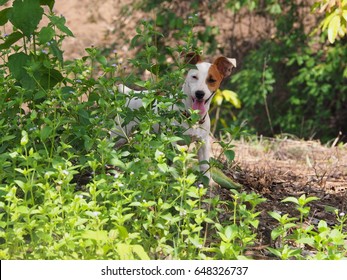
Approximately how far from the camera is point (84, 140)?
150 inches

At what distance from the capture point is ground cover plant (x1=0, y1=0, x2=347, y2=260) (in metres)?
3.14

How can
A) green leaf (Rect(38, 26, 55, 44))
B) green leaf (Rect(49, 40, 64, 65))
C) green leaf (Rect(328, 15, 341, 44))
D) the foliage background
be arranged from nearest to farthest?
green leaf (Rect(38, 26, 55, 44)), green leaf (Rect(49, 40, 64, 65)), green leaf (Rect(328, 15, 341, 44)), the foliage background

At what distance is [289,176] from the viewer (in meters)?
4.94

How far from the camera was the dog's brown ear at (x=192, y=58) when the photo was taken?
416 centimetres

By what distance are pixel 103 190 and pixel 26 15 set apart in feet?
3.36

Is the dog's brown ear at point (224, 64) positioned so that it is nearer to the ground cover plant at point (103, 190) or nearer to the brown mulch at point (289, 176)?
the ground cover plant at point (103, 190)

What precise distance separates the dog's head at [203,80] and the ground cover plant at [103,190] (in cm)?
11

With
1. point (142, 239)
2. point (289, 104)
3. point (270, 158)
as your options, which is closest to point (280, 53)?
point (289, 104)

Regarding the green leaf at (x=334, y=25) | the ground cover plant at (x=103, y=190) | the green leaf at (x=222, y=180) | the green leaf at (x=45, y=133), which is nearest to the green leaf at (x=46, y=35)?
the ground cover plant at (x=103, y=190)

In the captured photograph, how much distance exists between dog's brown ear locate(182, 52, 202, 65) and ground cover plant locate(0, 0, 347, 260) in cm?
4

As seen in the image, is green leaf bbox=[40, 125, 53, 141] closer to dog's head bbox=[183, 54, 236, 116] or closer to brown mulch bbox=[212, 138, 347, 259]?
dog's head bbox=[183, 54, 236, 116]

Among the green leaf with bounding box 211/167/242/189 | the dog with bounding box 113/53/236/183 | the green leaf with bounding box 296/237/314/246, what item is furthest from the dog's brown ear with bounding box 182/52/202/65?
the green leaf with bounding box 296/237/314/246

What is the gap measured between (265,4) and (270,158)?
3.55m
